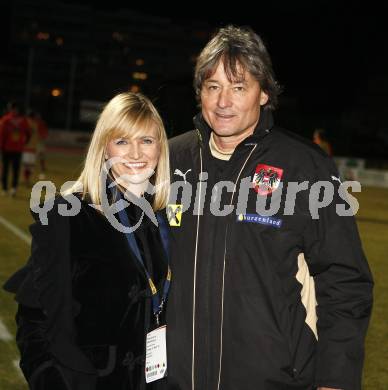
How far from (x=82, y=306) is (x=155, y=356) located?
353 millimetres

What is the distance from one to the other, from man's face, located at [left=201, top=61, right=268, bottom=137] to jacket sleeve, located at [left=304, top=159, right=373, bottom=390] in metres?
0.35

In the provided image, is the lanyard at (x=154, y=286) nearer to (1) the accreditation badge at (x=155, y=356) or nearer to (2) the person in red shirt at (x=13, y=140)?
(1) the accreditation badge at (x=155, y=356)

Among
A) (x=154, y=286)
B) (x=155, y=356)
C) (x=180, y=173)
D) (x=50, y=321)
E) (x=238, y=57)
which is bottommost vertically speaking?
(x=155, y=356)

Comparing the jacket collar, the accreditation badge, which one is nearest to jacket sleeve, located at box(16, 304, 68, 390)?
the accreditation badge

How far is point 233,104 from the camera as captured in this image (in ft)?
8.74

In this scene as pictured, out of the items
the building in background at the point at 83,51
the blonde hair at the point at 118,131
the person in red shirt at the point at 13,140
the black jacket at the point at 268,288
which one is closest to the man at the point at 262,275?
the black jacket at the point at 268,288

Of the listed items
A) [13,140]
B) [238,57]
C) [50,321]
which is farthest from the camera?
[13,140]

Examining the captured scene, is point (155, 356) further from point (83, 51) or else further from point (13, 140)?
point (83, 51)

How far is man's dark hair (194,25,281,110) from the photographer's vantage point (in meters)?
2.60

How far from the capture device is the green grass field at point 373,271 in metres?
5.52

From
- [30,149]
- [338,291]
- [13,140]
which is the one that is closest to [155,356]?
[338,291]

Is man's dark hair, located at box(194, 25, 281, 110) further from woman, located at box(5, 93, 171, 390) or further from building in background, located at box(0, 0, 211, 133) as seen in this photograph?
building in background, located at box(0, 0, 211, 133)

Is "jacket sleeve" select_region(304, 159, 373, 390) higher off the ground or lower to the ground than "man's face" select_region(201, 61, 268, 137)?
lower

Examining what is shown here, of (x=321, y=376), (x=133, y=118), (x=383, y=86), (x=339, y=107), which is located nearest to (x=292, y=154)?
(x=133, y=118)
